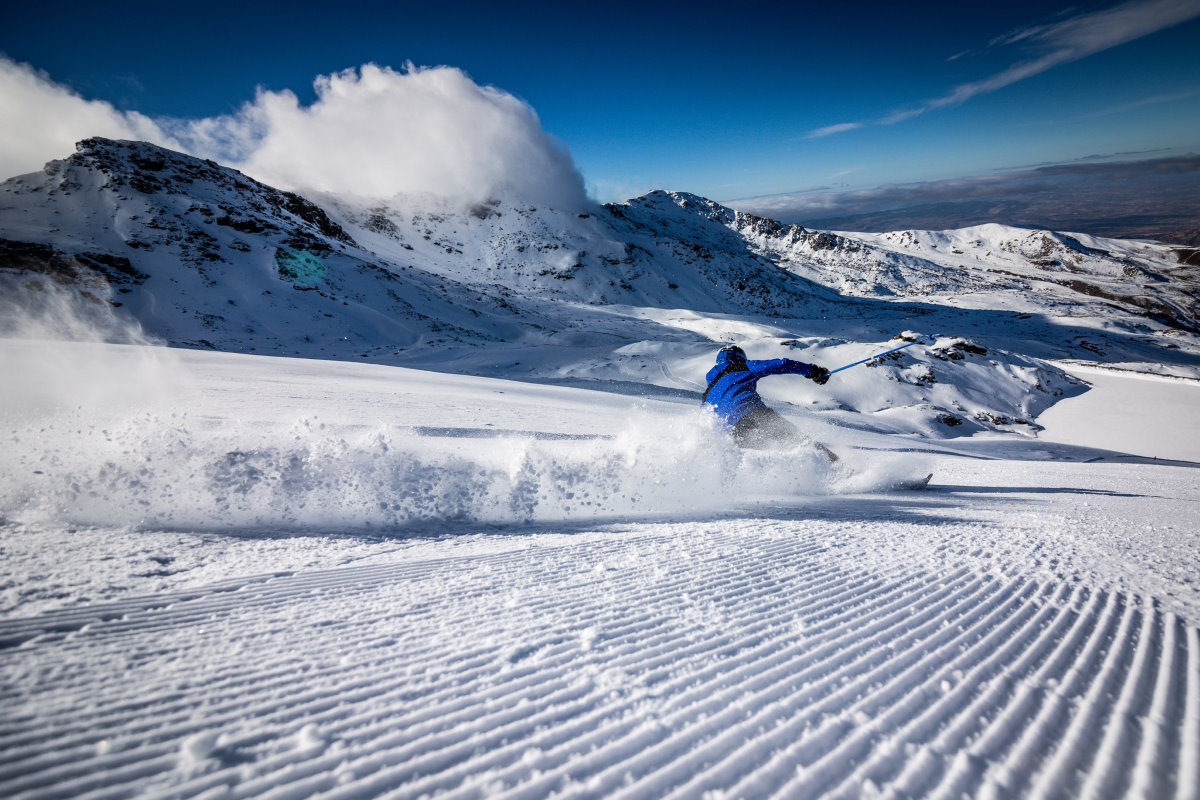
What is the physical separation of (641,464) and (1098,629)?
3883 millimetres

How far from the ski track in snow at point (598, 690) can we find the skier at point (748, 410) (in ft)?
12.4

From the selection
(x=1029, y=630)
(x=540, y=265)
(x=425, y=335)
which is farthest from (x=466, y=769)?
(x=540, y=265)

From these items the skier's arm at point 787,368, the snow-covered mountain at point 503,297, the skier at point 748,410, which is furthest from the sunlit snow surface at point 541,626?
the snow-covered mountain at point 503,297

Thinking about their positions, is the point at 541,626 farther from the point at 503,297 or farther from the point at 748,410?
the point at 503,297

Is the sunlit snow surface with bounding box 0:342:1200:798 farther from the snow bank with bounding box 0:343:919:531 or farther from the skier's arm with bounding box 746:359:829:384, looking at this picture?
the skier's arm with bounding box 746:359:829:384

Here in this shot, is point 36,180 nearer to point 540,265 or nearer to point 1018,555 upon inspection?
point 540,265

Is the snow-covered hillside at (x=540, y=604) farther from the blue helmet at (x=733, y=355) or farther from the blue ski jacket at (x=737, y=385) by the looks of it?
the blue helmet at (x=733, y=355)

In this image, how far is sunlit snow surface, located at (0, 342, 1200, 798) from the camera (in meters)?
1.66

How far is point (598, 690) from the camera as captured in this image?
2059mm

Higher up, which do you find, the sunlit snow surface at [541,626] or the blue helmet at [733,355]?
the blue helmet at [733,355]

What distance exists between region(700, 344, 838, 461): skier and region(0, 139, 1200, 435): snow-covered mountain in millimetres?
10992

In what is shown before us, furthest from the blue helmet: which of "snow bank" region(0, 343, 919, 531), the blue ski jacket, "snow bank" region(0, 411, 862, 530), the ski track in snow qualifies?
the ski track in snow

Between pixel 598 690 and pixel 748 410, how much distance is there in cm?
557

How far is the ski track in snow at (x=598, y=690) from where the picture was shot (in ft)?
5.28
